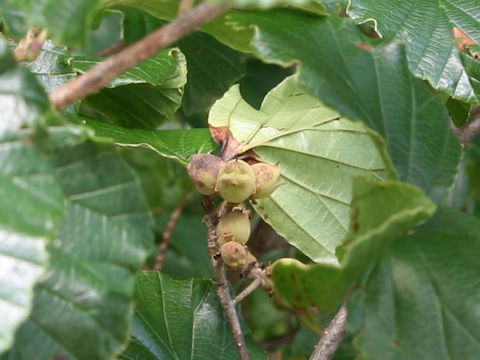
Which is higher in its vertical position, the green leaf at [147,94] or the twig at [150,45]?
the twig at [150,45]

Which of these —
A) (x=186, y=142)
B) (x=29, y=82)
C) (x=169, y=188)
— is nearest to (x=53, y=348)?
(x=29, y=82)

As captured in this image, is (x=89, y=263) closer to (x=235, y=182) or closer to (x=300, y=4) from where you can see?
(x=235, y=182)

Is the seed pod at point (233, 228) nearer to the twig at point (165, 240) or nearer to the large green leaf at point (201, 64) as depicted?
the large green leaf at point (201, 64)

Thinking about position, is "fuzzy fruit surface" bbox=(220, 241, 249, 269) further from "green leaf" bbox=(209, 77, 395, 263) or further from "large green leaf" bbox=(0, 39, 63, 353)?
"large green leaf" bbox=(0, 39, 63, 353)

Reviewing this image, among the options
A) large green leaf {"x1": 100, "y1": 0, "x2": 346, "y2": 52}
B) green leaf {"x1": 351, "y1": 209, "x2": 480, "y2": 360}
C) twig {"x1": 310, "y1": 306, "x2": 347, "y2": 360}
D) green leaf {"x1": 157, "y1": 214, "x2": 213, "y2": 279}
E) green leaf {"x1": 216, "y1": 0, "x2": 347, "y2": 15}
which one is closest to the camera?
green leaf {"x1": 216, "y1": 0, "x2": 347, "y2": 15}

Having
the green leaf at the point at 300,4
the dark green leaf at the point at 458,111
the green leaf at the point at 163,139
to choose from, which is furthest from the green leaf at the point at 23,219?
the dark green leaf at the point at 458,111

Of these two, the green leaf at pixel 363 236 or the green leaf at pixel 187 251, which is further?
the green leaf at pixel 187 251

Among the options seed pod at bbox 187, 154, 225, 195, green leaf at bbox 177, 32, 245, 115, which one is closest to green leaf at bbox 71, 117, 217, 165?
seed pod at bbox 187, 154, 225, 195
